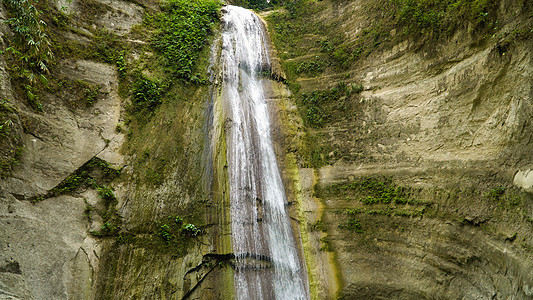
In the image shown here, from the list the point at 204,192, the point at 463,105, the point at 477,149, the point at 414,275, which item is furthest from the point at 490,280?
the point at 204,192

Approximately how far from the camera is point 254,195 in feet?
24.0

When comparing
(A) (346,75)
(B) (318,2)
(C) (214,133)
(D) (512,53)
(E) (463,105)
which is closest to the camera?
(D) (512,53)

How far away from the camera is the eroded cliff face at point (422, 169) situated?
15.7 ft

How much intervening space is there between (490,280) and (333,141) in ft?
16.0

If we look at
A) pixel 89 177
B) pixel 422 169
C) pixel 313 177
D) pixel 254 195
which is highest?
pixel 313 177

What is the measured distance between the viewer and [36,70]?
20.0 ft

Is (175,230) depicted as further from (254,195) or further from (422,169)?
(422,169)

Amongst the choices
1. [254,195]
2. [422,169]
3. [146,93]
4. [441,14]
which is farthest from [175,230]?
[441,14]

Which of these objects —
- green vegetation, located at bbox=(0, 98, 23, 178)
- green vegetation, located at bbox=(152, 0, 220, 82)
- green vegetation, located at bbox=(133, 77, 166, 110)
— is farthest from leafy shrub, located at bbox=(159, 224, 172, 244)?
green vegetation, located at bbox=(152, 0, 220, 82)

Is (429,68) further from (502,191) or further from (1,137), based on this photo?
(1,137)

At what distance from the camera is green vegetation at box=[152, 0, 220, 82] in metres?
8.82

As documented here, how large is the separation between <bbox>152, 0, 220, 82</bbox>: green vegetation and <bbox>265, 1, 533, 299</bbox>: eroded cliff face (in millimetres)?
3695

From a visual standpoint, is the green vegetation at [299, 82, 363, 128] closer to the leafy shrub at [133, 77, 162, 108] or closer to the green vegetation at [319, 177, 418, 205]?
the green vegetation at [319, 177, 418, 205]

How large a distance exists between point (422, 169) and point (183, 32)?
351 inches
